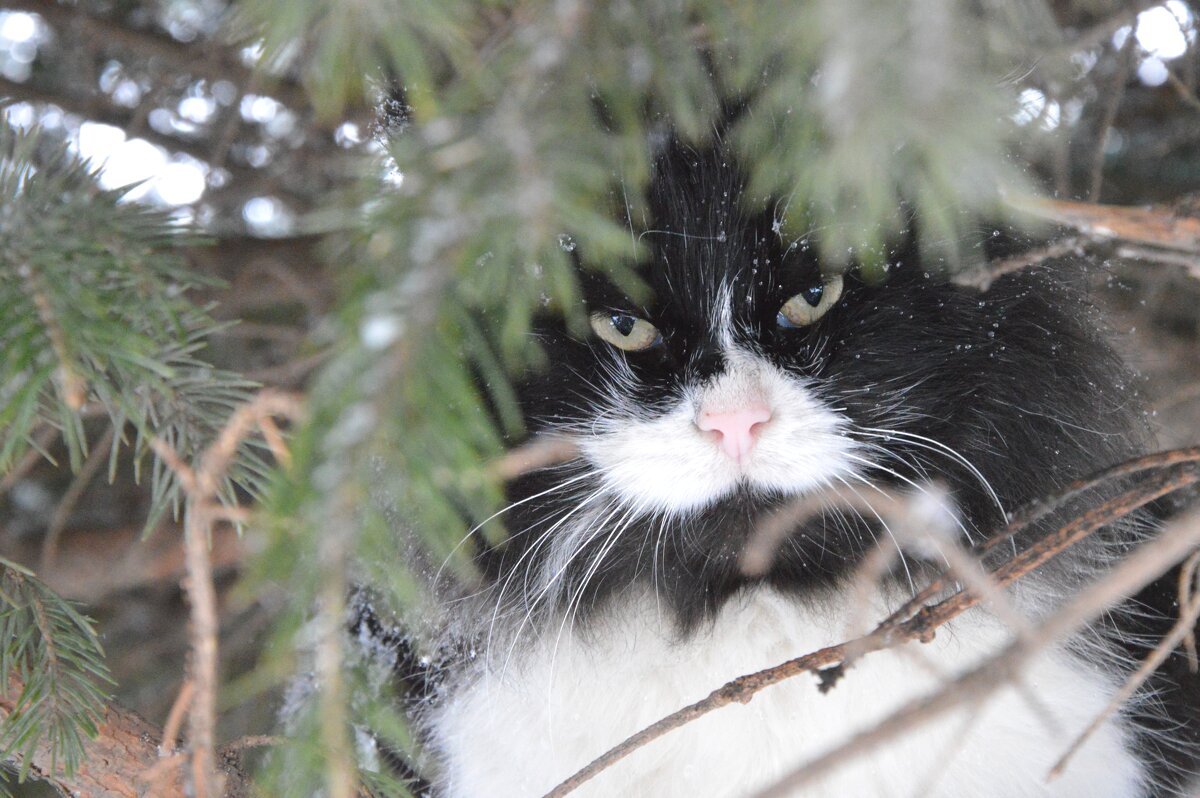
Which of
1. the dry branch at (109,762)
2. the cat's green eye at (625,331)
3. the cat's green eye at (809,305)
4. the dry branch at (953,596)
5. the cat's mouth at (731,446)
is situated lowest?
the dry branch at (109,762)

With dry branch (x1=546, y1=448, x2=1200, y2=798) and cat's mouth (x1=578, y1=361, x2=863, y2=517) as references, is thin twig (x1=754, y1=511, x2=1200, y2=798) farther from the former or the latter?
cat's mouth (x1=578, y1=361, x2=863, y2=517)

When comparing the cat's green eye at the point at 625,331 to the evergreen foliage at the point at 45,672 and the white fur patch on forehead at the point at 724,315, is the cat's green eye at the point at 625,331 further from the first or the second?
the evergreen foliage at the point at 45,672

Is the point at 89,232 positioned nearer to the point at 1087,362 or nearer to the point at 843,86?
the point at 843,86

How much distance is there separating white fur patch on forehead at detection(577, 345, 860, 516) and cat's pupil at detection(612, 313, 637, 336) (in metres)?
0.10

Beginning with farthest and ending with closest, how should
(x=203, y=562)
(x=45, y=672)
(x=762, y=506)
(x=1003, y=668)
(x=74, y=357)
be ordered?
(x=762, y=506)
(x=45, y=672)
(x=74, y=357)
(x=203, y=562)
(x=1003, y=668)

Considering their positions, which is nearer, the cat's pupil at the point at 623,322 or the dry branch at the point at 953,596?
the dry branch at the point at 953,596

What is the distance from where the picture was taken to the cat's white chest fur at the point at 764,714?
1.21 meters

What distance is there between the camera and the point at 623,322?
1.12 meters

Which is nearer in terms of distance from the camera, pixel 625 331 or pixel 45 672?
pixel 45 672

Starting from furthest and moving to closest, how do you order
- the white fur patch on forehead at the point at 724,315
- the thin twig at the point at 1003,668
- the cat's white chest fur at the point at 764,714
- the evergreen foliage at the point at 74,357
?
1. the cat's white chest fur at the point at 764,714
2. the white fur patch on forehead at the point at 724,315
3. the evergreen foliage at the point at 74,357
4. the thin twig at the point at 1003,668

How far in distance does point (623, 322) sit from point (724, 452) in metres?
0.19

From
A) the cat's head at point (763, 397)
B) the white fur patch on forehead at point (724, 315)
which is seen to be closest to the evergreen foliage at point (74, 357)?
the cat's head at point (763, 397)

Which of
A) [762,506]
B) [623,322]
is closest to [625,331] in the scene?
[623,322]

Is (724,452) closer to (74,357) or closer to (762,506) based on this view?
(762,506)
